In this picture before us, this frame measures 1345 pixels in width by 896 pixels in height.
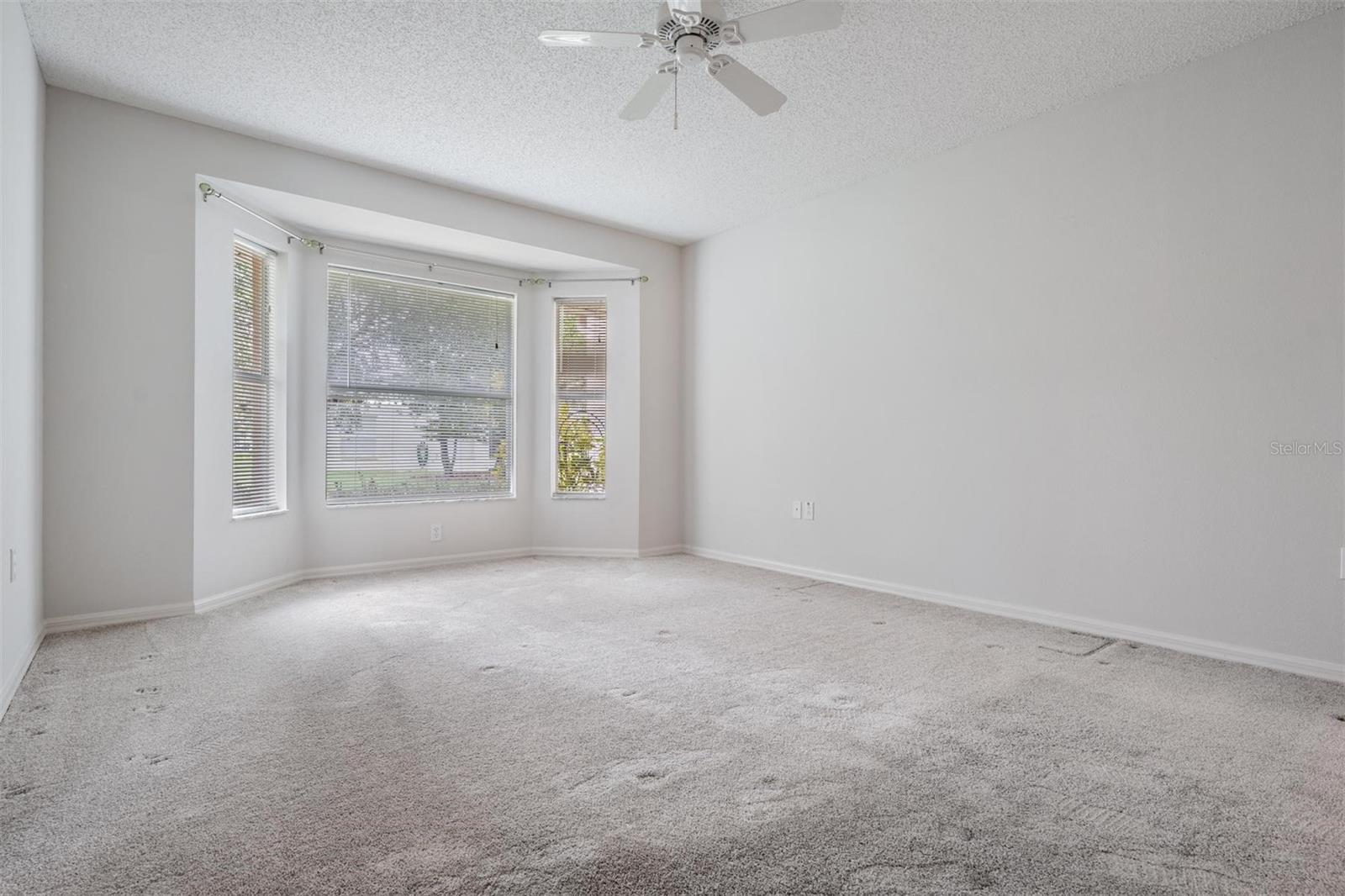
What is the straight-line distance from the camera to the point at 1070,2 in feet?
9.16

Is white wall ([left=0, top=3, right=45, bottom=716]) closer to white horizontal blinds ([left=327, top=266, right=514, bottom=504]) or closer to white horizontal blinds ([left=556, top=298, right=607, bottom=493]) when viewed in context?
white horizontal blinds ([left=327, top=266, right=514, bottom=504])

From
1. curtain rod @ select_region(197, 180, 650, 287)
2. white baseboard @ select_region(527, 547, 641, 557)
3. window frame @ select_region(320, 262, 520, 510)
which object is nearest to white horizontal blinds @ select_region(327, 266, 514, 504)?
window frame @ select_region(320, 262, 520, 510)

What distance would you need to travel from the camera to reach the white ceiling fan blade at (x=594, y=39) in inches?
101

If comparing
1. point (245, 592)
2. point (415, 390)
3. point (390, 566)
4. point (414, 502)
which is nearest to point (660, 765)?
point (245, 592)

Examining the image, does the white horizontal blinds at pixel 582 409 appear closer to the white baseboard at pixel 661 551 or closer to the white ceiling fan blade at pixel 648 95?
the white baseboard at pixel 661 551

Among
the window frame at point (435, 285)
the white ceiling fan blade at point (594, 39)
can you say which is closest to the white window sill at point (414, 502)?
the window frame at point (435, 285)

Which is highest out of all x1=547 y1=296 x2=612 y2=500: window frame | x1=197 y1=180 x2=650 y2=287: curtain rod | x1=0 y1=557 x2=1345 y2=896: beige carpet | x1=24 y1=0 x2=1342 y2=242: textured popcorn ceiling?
x1=24 y1=0 x2=1342 y2=242: textured popcorn ceiling

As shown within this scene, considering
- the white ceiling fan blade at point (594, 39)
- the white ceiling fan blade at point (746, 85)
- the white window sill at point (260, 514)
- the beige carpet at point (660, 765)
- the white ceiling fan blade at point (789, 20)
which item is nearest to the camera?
the beige carpet at point (660, 765)

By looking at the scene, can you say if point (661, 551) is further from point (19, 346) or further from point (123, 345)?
point (19, 346)

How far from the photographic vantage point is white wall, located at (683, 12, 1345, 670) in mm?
2900

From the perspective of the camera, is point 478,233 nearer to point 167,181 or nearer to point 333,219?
point 333,219

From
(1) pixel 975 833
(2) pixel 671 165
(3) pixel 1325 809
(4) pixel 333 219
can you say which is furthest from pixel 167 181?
(3) pixel 1325 809

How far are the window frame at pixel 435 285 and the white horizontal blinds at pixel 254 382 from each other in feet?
1.13

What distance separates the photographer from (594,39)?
102 inches
